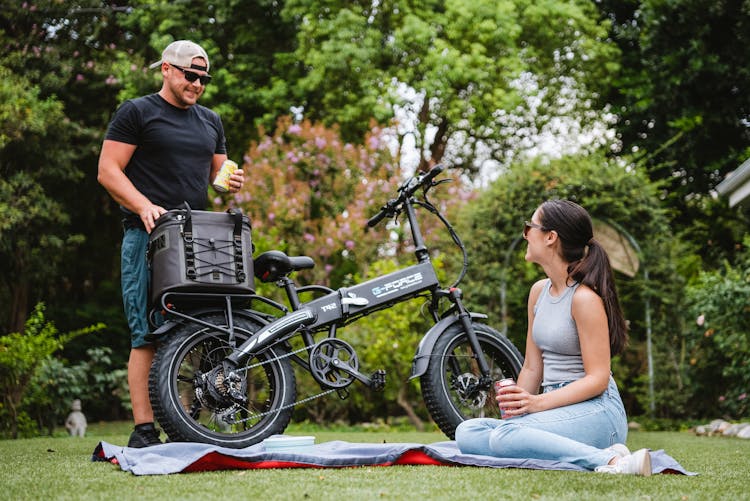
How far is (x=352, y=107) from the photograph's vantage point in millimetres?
13242

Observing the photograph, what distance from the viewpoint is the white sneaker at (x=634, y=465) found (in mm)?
A: 2793

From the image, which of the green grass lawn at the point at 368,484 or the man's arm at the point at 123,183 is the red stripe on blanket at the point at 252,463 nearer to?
the green grass lawn at the point at 368,484

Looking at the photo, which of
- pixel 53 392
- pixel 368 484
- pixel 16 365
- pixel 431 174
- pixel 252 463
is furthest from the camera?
pixel 53 392

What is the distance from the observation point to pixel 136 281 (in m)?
3.81

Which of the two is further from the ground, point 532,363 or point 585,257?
point 585,257

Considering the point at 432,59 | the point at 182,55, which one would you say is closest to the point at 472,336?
the point at 182,55

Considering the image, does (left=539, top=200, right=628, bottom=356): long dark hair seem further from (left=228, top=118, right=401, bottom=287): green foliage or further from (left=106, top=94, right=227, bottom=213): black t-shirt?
(left=228, top=118, right=401, bottom=287): green foliage

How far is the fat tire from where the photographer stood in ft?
11.3

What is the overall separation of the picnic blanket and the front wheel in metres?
0.41

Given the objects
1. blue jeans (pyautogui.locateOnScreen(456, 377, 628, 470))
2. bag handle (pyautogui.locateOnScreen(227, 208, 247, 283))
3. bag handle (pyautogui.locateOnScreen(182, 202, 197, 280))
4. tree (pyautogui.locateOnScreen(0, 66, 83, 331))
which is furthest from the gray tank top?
tree (pyautogui.locateOnScreen(0, 66, 83, 331))

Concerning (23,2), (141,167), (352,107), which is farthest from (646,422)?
(23,2)

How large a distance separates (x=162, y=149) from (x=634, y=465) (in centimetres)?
241

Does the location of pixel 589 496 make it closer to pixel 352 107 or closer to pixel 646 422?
pixel 646 422

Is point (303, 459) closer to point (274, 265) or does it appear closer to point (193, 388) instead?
point (193, 388)
